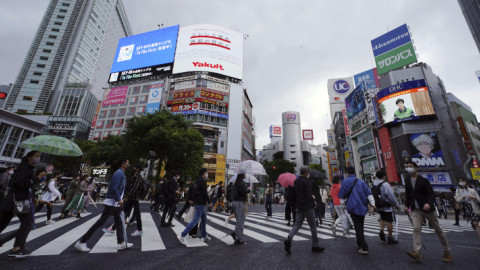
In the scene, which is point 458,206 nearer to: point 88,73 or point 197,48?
point 197,48

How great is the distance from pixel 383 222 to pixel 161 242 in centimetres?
552

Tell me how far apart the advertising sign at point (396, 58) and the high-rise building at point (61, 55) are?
72272 mm

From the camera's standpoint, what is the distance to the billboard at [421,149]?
99.9ft

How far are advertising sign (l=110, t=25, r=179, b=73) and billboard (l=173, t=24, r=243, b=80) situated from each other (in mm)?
1953

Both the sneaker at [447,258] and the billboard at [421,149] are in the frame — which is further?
the billboard at [421,149]

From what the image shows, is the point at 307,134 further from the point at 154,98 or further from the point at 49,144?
the point at 49,144

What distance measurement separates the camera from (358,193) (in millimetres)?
4398

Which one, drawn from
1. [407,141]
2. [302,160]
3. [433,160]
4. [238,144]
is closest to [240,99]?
[238,144]

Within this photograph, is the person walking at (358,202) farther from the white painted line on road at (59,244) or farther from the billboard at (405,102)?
the billboard at (405,102)

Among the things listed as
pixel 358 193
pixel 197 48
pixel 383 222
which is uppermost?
pixel 197 48

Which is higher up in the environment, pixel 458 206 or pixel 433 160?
pixel 433 160

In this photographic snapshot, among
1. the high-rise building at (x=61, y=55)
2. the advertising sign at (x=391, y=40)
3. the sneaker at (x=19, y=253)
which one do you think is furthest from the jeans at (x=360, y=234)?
the high-rise building at (x=61, y=55)

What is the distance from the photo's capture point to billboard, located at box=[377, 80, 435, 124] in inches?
1266

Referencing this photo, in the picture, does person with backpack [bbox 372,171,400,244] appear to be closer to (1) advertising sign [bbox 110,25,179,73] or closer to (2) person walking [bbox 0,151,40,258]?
(2) person walking [bbox 0,151,40,258]
